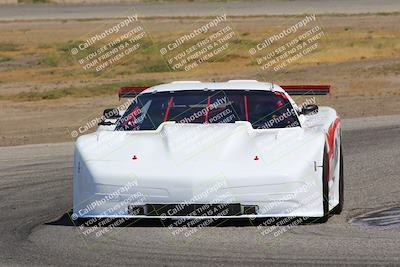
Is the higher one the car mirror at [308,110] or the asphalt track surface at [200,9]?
the car mirror at [308,110]

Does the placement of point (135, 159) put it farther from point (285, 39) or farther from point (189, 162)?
point (285, 39)

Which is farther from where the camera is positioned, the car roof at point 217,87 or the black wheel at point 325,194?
the car roof at point 217,87

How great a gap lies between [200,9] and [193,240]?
5818 centimetres

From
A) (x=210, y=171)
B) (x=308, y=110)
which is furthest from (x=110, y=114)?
(x=210, y=171)

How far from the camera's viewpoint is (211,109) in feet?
36.9

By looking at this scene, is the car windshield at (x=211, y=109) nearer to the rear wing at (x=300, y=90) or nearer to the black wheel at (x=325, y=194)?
the black wheel at (x=325, y=194)

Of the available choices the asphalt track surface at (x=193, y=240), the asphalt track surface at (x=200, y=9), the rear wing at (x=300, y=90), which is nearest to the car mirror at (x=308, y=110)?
the asphalt track surface at (x=193, y=240)

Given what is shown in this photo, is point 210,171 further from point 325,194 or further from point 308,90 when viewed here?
point 308,90

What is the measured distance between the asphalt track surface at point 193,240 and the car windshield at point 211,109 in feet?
3.69

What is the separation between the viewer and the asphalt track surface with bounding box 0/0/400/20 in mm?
62750

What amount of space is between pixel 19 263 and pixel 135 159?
6.15 ft

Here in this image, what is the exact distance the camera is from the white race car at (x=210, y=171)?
9.68 metres

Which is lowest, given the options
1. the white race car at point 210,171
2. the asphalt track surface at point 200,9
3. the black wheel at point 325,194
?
the asphalt track surface at point 200,9

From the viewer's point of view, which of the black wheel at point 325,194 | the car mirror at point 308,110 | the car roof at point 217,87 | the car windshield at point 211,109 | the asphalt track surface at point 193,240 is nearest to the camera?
the asphalt track surface at point 193,240
